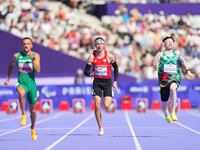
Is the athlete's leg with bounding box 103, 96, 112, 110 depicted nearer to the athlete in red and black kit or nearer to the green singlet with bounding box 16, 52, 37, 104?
the athlete in red and black kit

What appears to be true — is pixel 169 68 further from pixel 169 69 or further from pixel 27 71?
pixel 27 71

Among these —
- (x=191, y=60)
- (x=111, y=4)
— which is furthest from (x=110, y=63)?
(x=111, y=4)

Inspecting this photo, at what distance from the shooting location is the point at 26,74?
1105 cm

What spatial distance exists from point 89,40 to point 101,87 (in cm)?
1357

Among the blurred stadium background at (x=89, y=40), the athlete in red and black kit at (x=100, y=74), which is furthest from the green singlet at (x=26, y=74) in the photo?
the blurred stadium background at (x=89, y=40)

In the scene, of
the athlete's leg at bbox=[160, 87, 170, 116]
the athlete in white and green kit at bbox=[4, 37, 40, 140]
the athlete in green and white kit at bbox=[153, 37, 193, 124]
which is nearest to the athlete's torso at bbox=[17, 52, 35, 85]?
the athlete in white and green kit at bbox=[4, 37, 40, 140]

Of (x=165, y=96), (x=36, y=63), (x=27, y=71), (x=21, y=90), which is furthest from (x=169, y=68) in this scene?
(x=21, y=90)

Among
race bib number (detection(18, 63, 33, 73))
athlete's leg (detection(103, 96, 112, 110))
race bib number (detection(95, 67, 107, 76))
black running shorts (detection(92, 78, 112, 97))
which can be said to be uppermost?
race bib number (detection(18, 63, 33, 73))

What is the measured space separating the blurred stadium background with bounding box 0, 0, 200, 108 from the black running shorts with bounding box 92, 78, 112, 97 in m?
11.4

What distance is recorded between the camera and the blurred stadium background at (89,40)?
948 inches

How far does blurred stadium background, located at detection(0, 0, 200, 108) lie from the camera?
79.0 feet

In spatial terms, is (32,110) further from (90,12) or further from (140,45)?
(90,12)

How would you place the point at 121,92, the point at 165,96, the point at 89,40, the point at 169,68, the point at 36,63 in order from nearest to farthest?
the point at 36,63 < the point at 169,68 < the point at 165,96 < the point at 121,92 < the point at 89,40

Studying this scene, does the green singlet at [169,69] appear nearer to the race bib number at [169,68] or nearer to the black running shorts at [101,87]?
the race bib number at [169,68]
